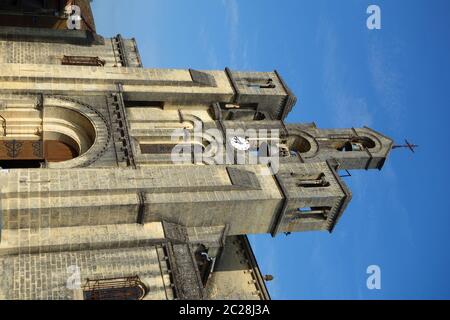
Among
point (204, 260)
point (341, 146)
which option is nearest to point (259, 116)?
point (341, 146)

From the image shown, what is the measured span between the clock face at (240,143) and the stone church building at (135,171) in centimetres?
11

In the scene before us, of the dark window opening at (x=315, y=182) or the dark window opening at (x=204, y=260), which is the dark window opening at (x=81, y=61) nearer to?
the dark window opening at (x=204, y=260)

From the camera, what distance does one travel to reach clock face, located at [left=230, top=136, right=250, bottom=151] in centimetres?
2685

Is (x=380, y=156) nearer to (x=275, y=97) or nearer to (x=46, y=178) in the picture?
(x=275, y=97)

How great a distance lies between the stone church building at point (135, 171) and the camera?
65.8 ft

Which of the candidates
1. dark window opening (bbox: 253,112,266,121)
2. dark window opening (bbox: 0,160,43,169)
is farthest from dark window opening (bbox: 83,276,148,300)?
dark window opening (bbox: 253,112,266,121)

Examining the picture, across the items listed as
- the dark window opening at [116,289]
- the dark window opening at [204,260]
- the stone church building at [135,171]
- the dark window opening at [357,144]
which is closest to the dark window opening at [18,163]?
the stone church building at [135,171]

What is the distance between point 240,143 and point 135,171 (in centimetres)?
665

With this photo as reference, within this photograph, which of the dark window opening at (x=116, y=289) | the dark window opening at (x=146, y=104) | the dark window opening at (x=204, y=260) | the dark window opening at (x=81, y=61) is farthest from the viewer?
the dark window opening at (x=81, y=61)

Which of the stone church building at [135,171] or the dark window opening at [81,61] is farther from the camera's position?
the dark window opening at [81,61]

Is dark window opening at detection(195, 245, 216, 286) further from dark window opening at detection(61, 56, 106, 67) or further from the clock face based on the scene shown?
dark window opening at detection(61, 56, 106, 67)

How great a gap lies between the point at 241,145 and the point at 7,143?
10.8 meters

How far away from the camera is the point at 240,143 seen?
89.1 ft
